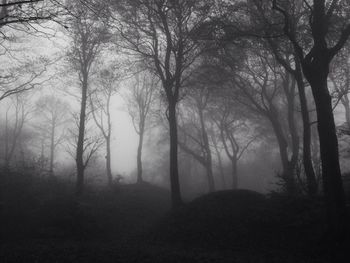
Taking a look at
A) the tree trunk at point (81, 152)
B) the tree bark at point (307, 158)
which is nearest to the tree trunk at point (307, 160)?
the tree bark at point (307, 158)

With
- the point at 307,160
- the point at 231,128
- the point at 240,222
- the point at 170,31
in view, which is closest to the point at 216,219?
the point at 240,222

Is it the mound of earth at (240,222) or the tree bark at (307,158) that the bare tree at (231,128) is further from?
the mound of earth at (240,222)

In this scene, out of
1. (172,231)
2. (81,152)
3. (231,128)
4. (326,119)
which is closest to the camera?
(326,119)

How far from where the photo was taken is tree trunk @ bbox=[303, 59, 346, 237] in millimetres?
7918

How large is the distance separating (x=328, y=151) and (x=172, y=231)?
6.14 metres

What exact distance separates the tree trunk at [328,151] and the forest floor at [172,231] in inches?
26.3

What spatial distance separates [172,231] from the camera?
11.2m

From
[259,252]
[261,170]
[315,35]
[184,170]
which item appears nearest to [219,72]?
[315,35]

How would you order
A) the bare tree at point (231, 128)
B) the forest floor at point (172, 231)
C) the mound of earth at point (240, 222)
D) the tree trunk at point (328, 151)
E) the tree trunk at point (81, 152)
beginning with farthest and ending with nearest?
the bare tree at point (231, 128)
the tree trunk at point (81, 152)
the mound of earth at point (240, 222)
the forest floor at point (172, 231)
the tree trunk at point (328, 151)

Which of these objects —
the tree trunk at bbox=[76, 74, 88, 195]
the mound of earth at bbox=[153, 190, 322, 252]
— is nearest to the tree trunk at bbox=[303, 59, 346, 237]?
the mound of earth at bbox=[153, 190, 322, 252]

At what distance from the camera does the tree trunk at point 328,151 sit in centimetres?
792

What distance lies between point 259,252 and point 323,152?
132 inches

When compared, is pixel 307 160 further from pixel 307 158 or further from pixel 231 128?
pixel 231 128

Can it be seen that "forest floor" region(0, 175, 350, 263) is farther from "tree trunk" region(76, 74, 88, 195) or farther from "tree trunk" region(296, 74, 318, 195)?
"tree trunk" region(76, 74, 88, 195)
